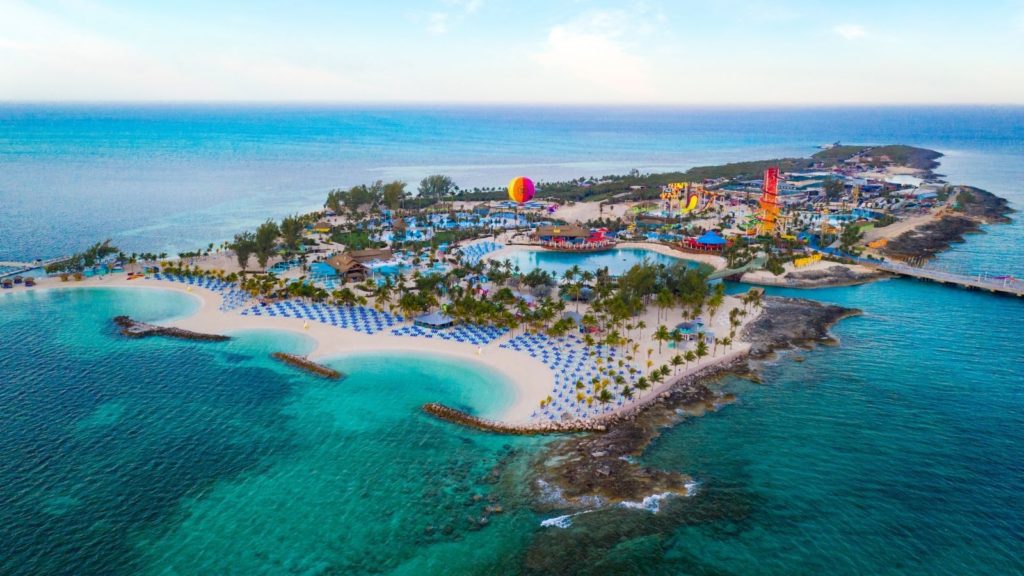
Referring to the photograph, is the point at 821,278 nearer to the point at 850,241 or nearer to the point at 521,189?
the point at 850,241

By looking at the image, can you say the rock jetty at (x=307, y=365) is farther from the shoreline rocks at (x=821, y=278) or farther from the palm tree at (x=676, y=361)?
the shoreline rocks at (x=821, y=278)

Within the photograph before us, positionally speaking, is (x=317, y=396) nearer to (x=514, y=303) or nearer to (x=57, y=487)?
(x=57, y=487)

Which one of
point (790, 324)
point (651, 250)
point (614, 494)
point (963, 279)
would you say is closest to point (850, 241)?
point (963, 279)

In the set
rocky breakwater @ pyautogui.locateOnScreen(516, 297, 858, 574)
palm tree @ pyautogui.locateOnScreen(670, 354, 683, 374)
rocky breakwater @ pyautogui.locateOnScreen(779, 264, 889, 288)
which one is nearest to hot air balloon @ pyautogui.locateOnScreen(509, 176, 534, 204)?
rocky breakwater @ pyautogui.locateOnScreen(779, 264, 889, 288)

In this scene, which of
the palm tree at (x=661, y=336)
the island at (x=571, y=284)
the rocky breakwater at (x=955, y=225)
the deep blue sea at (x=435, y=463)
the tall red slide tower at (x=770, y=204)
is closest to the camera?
the deep blue sea at (x=435, y=463)

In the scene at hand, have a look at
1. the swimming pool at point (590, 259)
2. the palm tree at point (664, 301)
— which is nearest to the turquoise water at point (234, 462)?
the palm tree at point (664, 301)
